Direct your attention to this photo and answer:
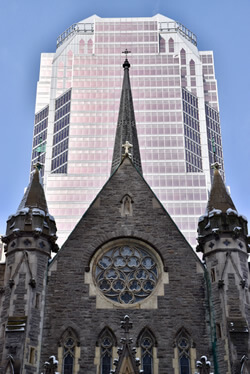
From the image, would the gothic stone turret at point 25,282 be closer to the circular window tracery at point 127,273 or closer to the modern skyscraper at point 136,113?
the circular window tracery at point 127,273

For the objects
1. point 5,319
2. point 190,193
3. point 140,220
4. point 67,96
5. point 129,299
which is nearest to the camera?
point 5,319

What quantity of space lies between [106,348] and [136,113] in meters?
91.8

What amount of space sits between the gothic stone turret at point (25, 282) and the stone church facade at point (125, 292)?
5cm

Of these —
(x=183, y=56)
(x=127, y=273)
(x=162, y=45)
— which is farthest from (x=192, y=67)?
(x=127, y=273)

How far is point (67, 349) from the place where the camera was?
994 inches

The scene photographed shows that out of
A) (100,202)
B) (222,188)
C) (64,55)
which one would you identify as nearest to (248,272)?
(222,188)

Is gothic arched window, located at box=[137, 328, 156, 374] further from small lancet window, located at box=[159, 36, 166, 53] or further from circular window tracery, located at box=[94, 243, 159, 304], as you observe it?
small lancet window, located at box=[159, 36, 166, 53]

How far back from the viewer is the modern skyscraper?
10831cm

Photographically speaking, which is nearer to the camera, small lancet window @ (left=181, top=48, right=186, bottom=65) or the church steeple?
the church steeple

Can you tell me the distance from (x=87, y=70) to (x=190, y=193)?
111ft

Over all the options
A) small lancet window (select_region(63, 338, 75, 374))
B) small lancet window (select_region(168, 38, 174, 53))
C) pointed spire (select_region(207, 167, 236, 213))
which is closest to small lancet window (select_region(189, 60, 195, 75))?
small lancet window (select_region(168, 38, 174, 53))

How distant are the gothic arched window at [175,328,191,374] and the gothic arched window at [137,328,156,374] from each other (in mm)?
1098

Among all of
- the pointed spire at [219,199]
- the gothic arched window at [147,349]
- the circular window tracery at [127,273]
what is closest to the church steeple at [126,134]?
the pointed spire at [219,199]

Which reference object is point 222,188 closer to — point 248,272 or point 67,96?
point 248,272
